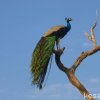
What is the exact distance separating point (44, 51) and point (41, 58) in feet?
0.84

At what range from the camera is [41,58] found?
1463 centimetres

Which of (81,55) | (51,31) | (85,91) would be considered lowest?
(85,91)

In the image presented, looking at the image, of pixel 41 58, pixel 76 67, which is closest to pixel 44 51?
pixel 41 58

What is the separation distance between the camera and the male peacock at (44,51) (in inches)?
571

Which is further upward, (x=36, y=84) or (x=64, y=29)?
(x=64, y=29)

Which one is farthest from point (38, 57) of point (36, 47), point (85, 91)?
point (85, 91)

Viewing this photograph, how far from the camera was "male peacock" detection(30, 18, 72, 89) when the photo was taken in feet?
47.5

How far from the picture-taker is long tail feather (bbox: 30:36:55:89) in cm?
1448

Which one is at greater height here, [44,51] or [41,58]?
[44,51]

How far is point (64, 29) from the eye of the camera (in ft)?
49.9

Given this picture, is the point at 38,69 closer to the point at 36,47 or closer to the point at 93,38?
the point at 36,47

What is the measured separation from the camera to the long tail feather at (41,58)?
47.5ft

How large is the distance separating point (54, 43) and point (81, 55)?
0.85 m

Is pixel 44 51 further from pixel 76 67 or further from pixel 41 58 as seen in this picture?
pixel 76 67
